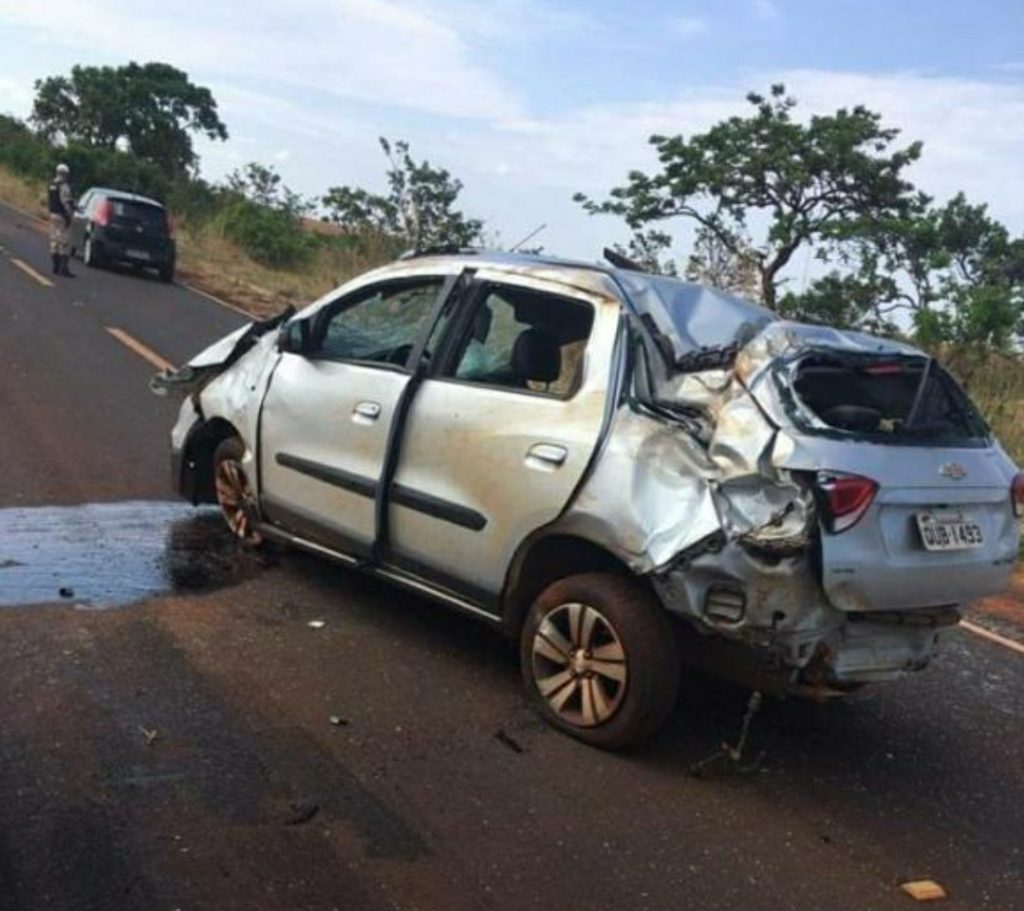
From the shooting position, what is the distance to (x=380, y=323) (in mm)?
5867

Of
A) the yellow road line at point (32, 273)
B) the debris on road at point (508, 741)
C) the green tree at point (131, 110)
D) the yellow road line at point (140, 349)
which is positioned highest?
the green tree at point (131, 110)

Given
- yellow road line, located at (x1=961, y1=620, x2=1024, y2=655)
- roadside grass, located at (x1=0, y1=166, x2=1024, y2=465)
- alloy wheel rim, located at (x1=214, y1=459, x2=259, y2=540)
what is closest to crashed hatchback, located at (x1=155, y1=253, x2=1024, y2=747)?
alloy wheel rim, located at (x1=214, y1=459, x2=259, y2=540)

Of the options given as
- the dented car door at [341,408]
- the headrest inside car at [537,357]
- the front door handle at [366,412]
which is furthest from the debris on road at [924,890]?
the front door handle at [366,412]

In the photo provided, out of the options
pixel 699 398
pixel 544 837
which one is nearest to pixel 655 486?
pixel 699 398

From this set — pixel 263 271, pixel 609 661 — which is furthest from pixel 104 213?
pixel 609 661

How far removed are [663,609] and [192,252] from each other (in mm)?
28741

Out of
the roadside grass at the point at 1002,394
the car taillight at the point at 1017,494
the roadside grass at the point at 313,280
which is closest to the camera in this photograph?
the car taillight at the point at 1017,494

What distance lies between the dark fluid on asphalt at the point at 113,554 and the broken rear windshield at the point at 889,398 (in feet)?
10.6

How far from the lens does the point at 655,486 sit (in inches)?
166

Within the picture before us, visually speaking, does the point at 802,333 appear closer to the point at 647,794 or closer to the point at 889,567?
the point at 889,567

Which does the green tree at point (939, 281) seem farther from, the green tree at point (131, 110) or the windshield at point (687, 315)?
the green tree at point (131, 110)

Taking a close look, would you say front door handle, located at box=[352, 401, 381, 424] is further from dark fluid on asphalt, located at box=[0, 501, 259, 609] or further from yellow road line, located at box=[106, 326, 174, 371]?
yellow road line, located at box=[106, 326, 174, 371]

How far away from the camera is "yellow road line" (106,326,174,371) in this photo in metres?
13.0

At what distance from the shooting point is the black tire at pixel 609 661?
427 cm
